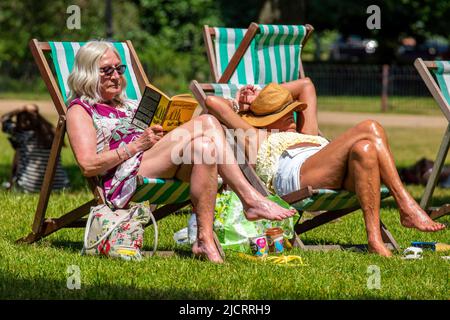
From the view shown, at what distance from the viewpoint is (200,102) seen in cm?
653

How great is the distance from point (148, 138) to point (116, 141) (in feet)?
0.93

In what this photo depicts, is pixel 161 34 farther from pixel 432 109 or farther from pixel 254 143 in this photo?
pixel 254 143

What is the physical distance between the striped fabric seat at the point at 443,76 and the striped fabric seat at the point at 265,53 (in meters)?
0.97

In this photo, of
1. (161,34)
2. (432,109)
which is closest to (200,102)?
(432,109)

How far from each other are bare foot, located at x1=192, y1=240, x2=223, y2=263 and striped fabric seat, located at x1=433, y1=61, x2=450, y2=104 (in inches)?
104

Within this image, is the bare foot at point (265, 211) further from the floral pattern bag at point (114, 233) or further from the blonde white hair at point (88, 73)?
the blonde white hair at point (88, 73)

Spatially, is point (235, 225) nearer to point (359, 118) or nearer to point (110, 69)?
point (110, 69)

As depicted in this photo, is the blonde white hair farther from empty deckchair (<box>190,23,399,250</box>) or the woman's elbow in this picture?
empty deckchair (<box>190,23,399,250</box>)

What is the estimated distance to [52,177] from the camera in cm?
617

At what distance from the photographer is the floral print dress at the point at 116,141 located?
583 cm

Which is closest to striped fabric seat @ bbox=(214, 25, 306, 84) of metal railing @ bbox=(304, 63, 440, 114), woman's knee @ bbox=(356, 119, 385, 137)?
woman's knee @ bbox=(356, 119, 385, 137)

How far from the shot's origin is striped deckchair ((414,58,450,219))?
726 centimetres

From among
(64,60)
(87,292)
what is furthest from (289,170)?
(87,292)

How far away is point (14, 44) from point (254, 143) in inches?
854
